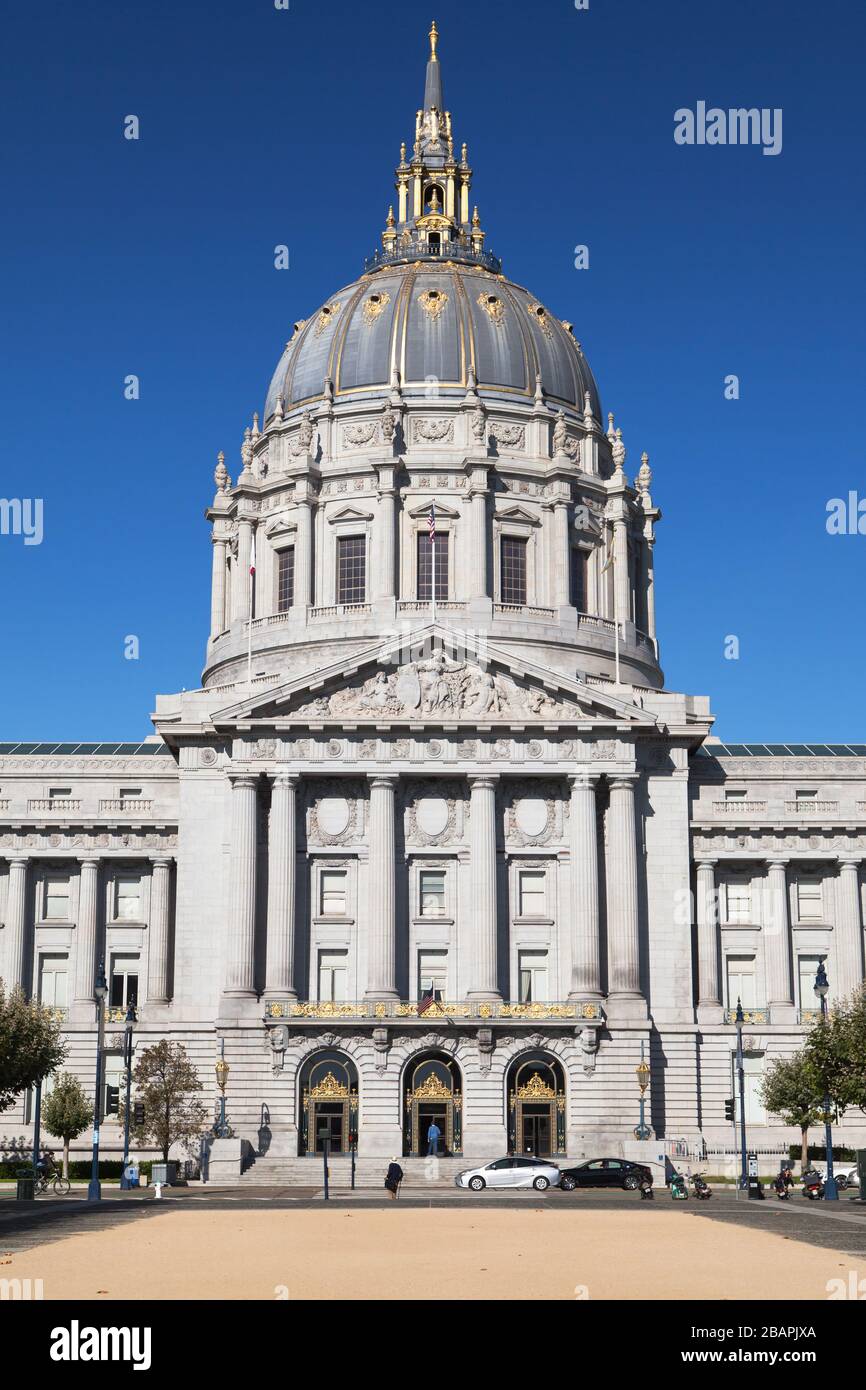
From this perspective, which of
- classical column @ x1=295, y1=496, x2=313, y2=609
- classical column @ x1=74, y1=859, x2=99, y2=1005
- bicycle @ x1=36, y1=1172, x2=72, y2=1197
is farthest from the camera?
classical column @ x1=295, y1=496, x2=313, y2=609

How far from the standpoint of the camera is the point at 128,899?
9069 cm

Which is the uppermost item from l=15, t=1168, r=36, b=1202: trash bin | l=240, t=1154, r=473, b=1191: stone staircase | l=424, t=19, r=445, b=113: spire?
l=424, t=19, r=445, b=113: spire

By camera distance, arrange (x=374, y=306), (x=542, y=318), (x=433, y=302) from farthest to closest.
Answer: (x=542, y=318), (x=374, y=306), (x=433, y=302)

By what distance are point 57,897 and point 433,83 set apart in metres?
Answer: 68.0

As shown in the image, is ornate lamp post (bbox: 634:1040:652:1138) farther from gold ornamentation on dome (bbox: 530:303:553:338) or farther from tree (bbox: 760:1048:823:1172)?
gold ornamentation on dome (bbox: 530:303:553:338)

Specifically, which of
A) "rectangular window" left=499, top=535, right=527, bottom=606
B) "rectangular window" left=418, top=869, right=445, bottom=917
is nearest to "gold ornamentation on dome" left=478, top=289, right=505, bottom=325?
"rectangular window" left=499, top=535, right=527, bottom=606

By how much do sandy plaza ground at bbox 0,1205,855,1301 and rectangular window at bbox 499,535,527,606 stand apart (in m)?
58.1

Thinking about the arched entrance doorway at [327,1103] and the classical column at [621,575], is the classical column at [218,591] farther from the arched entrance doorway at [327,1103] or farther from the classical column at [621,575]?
the arched entrance doorway at [327,1103]

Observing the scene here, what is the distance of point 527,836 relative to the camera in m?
84.5

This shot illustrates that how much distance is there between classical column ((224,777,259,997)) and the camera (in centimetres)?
8188

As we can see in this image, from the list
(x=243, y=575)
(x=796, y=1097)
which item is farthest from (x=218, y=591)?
(x=796, y=1097)

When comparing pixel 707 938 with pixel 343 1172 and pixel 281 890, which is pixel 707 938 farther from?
pixel 343 1172
